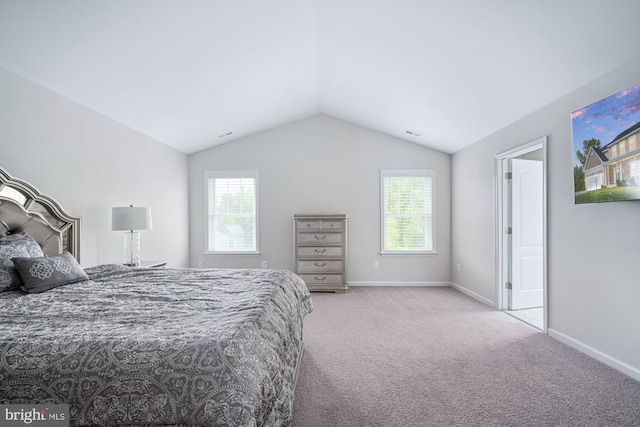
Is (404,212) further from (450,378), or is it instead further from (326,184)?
(450,378)

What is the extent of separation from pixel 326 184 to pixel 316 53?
2.45 m

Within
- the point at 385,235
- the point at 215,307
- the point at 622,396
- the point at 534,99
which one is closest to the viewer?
the point at 215,307

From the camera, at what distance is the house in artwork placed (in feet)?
7.64

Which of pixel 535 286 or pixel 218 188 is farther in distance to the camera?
pixel 218 188

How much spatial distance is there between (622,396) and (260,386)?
245 cm

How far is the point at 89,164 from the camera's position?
362 cm

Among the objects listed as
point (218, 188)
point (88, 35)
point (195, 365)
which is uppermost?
point (88, 35)

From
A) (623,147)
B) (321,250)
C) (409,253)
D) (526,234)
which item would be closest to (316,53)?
(321,250)

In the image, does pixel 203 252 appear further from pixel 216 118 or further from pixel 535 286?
pixel 535 286

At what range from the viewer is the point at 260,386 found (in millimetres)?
1313

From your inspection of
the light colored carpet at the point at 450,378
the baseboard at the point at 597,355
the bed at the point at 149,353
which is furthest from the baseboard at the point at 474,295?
the bed at the point at 149,353

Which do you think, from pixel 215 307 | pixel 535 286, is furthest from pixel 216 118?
pixel 535 286

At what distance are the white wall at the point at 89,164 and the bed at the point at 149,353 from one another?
1.20 metres

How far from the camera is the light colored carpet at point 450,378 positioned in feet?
6.68
